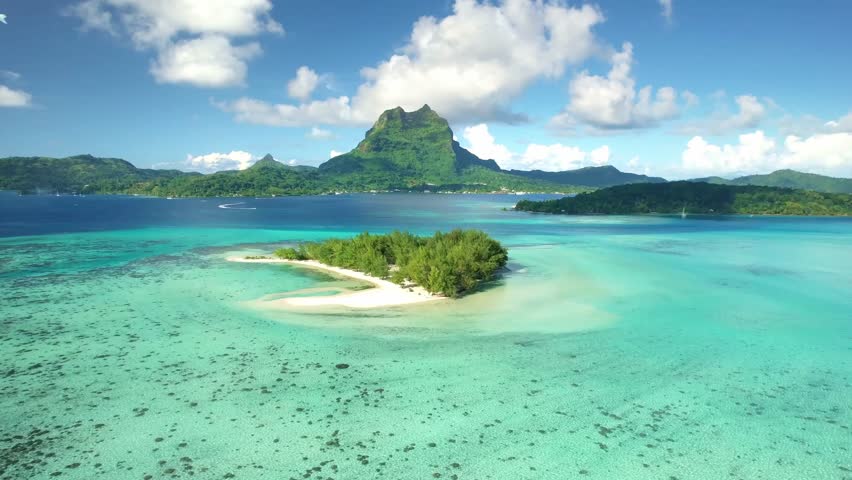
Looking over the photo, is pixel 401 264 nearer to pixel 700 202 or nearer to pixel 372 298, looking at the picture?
pixel 372 298

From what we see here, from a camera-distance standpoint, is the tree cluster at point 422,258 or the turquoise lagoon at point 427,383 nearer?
the turquoise lagoon at point 427,383

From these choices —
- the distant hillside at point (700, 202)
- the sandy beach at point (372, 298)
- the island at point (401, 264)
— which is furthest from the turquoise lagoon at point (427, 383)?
the distant hillside at point (700, 202)

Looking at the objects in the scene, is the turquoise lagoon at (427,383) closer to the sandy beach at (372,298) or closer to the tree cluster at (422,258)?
the sandy beach at (372,298)

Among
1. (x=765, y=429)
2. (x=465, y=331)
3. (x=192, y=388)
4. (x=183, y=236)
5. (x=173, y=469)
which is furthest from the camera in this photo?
(x=183, y=236)

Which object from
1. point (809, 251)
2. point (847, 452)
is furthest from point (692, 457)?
point (809, 251)

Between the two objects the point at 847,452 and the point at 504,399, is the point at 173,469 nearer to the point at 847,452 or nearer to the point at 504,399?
the point at 504,399
